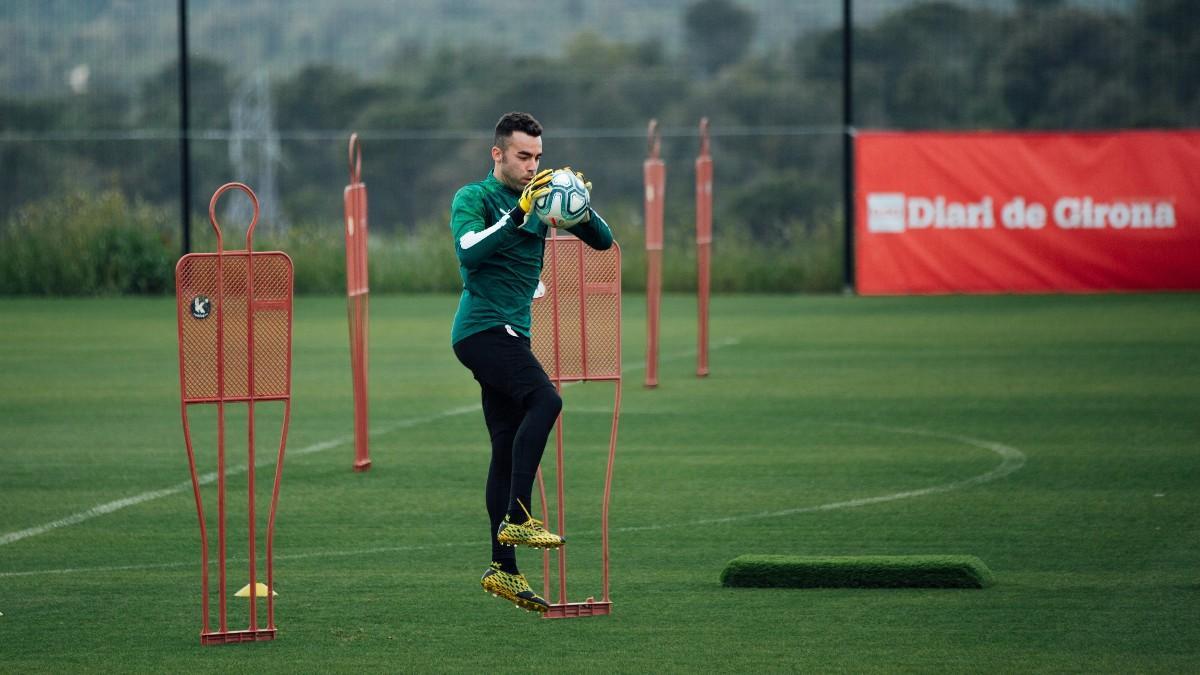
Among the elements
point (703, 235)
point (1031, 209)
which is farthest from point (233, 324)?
point (1031, 209)

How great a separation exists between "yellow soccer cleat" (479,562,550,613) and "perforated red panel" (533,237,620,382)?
3.16 feet

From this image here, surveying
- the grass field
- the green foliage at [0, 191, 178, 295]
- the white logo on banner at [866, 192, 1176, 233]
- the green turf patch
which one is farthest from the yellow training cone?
the green foliage at [0, 191, 178, 295]

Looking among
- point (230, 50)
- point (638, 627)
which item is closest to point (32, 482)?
point (638, 627)

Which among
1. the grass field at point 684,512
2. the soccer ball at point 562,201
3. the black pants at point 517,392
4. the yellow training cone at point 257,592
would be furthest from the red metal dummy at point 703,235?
the soccer ball at point 562,201

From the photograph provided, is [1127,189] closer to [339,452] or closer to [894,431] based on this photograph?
[894,431]

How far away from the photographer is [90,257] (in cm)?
3094

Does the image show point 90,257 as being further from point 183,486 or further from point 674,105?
point 674,105

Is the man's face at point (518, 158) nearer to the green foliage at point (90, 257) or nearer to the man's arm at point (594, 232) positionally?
Result: the man's arm at point (594, 232)

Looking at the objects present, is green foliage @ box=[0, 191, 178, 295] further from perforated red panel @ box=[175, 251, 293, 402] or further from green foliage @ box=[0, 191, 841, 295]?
perforated red panel @ box=[175, 251, 293, 402]

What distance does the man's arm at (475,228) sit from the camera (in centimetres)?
794

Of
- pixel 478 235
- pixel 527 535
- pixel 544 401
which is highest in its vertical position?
pixel 478 235

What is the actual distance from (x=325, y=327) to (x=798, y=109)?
31.0m

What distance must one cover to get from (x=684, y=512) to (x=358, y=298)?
2896 mm

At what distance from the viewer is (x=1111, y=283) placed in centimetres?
2773
